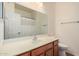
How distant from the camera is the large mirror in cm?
149

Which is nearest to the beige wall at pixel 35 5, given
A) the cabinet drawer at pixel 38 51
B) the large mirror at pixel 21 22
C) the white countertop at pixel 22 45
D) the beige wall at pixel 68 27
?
the large mirror at pixel 21 22

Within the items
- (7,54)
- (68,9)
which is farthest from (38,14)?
(7,54)

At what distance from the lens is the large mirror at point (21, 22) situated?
1486 millimetres

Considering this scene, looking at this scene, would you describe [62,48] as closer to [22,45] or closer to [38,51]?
[38,51]

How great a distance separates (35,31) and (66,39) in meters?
0.39

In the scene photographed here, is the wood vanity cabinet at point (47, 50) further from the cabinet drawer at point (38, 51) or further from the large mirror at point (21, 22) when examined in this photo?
the large mirror at point (21, 22)

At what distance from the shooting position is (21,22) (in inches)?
59.2

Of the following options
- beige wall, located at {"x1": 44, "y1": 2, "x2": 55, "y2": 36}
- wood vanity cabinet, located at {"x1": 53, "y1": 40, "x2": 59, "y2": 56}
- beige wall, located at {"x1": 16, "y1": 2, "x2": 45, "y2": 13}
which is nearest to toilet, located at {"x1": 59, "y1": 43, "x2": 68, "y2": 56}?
wood vanity cabinet, located at {"x1": 53, "y1": 40, "x2": 59, "y2": 56}

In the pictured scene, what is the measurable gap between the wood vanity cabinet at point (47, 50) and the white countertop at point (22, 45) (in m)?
0.04

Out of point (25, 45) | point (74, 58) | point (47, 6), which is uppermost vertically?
point (47, 6)

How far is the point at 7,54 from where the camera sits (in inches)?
48.6

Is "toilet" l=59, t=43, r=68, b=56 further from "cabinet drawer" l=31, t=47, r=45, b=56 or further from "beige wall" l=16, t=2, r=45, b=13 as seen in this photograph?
"beige wall" l=16, t=2, r=45, b=13

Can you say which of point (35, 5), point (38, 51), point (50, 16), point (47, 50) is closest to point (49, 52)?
point (47, 50)

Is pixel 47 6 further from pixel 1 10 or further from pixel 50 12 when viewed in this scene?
pixel 1 10
